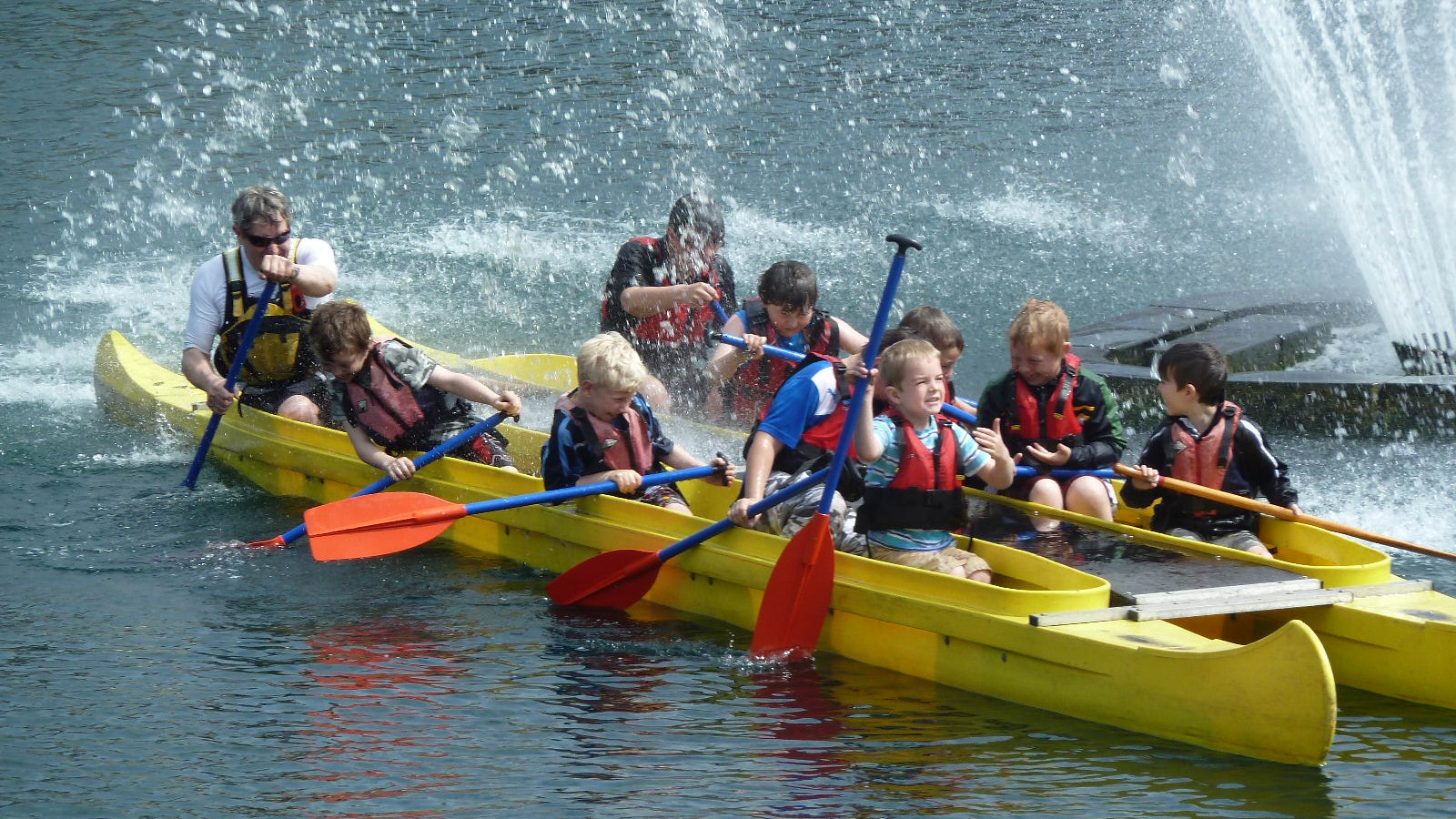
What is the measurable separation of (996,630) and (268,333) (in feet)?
14.4

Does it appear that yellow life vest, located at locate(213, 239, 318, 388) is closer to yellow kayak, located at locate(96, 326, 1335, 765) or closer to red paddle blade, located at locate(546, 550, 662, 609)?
yellow kayak, located at locate(96, 326, 1335, 765)

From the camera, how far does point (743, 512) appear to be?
6121 millimetres

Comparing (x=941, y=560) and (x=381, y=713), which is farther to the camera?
(x=941, y=560)

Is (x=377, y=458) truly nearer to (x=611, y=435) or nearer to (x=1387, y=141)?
(x=611, y=435)

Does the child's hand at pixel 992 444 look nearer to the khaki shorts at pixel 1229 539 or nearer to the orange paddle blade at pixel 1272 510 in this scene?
the orange paddle blade at pixel 1272 510

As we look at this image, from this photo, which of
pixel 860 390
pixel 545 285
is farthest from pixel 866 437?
pixel 545 285

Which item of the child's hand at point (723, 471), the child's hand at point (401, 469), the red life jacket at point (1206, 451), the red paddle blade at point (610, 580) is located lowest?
the red paddle blade at point (610, 580)

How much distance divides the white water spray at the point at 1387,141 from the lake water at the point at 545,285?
0.84 m

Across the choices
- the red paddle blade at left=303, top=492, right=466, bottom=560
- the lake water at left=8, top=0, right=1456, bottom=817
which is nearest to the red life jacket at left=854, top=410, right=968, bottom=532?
the lake water at left=8, top=0, right=1456, bottom=817

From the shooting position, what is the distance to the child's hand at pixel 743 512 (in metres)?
6.12

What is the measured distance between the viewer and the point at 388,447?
754 centimetres

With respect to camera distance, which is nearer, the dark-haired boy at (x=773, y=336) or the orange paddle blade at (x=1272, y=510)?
the orange paddle blade at (x=1272, y=510)

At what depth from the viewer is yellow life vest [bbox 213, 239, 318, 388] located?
802cm

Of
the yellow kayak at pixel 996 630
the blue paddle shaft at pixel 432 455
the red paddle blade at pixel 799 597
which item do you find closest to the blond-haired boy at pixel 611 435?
the yellow kayak at pixel 996 630
